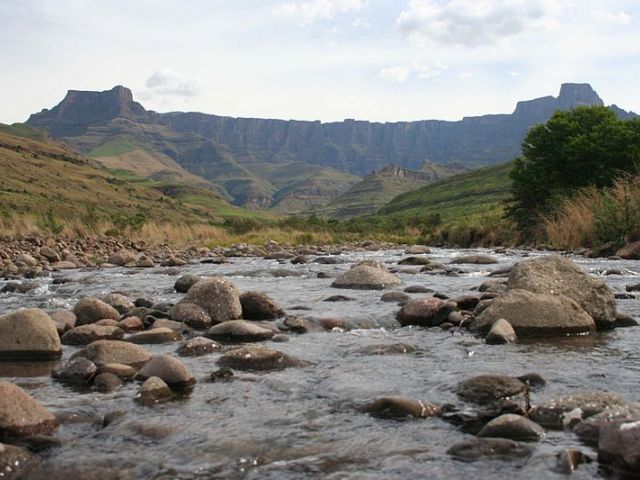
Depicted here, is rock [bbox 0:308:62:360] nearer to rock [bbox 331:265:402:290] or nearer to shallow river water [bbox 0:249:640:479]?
shallow river water [bbox 0:249:640:479]

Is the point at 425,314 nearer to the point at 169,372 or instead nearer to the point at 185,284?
the point at 169,372

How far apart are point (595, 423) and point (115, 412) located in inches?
159

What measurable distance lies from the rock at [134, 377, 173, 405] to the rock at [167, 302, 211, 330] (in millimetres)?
3676

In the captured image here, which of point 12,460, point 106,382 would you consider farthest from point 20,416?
point 106,382

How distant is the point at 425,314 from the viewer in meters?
10.4

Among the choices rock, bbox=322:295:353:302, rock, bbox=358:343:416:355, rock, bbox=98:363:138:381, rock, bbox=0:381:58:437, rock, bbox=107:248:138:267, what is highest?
rock, bbox=0:381:58:437

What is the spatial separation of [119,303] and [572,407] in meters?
8.11

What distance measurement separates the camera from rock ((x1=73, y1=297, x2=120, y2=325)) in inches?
401

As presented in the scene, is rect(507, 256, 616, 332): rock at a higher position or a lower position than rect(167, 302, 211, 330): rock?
higher

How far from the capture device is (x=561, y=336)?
29.3ft

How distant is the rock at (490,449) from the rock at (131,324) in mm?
6267

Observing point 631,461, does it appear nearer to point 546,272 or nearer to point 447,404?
point 447,404

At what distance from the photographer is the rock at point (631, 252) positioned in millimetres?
20734

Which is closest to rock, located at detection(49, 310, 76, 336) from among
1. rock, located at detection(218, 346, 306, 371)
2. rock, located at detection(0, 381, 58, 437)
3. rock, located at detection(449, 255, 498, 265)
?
rock, located at detection(218, 346, 306, 371)
